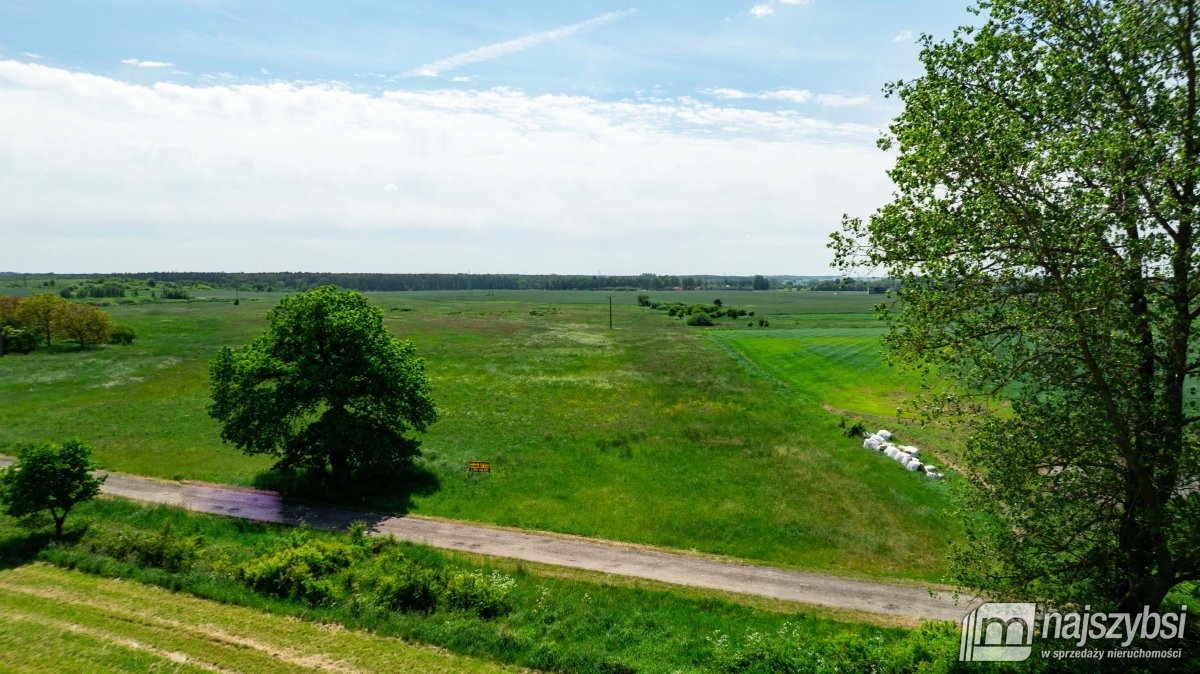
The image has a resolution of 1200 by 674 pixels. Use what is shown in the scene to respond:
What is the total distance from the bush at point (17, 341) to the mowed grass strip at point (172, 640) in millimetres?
85992

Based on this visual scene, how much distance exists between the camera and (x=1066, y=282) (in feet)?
38.9

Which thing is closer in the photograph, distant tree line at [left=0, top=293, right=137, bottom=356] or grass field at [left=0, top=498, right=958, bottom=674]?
grass field at [left=0, top=498, right=958, bottom=674]

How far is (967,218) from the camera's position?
42.2 feet

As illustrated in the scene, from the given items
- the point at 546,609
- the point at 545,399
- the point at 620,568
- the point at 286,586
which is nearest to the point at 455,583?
the point at 546,609

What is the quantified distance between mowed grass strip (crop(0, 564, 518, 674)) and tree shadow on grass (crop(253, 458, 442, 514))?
13.5m

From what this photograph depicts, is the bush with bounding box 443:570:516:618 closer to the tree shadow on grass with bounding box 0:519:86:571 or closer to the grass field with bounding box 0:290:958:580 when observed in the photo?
the grass field with bounding box 0:290:958:580

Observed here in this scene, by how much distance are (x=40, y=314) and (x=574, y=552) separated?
100m

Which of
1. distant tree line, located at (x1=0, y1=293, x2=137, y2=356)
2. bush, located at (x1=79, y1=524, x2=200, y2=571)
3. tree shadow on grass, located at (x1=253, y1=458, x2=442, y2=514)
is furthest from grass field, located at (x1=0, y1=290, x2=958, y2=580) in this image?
bush, located at (x1=79, y1=524, x2=200, y2=571)

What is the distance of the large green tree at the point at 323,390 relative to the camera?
32844 millimetres

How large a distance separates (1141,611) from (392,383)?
111 feet

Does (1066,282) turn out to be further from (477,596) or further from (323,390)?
(323,390)

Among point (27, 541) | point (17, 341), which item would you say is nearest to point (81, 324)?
point (17, 341)

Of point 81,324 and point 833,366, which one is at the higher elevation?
point 81,324

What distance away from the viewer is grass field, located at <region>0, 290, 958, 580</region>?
29.8 metres
